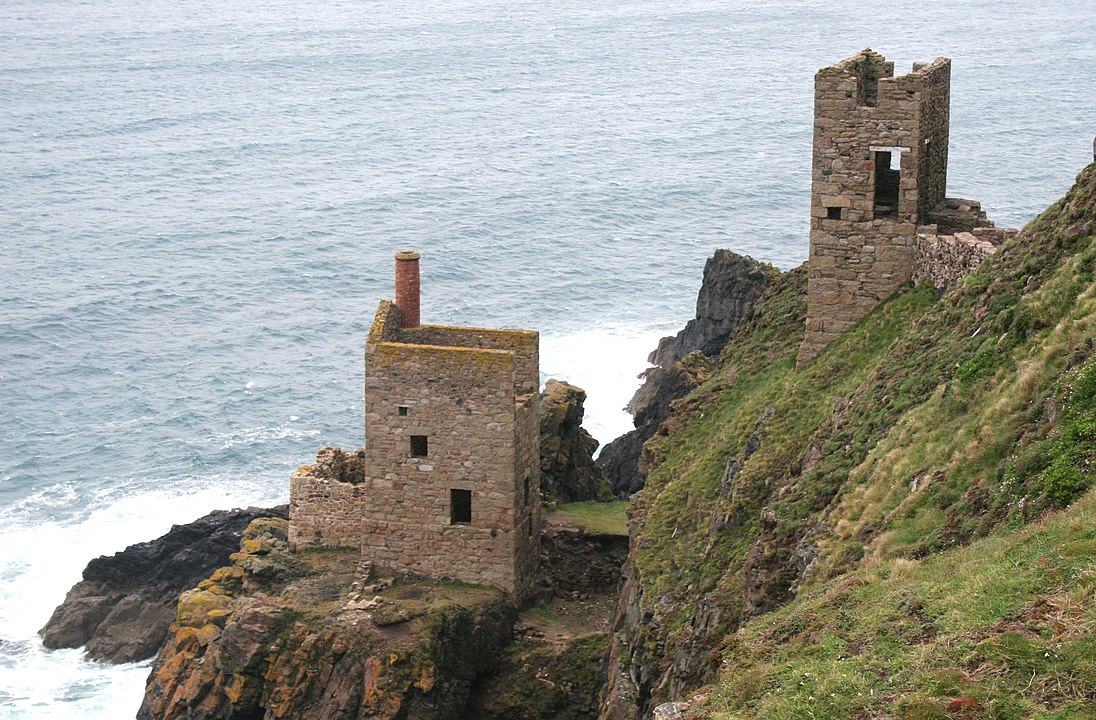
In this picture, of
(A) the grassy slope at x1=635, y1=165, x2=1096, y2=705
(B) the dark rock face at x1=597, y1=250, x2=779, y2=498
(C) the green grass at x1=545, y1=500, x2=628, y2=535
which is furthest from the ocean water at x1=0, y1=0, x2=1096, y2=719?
(A) the grassy slope at x1=635, y1=165, x2=1096, y2=705

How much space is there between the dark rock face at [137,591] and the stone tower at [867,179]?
2668cm

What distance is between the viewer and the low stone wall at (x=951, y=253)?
1259 inches

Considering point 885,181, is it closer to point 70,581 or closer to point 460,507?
point 460,507

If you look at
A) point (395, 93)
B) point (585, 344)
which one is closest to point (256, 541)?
point (585, 344)

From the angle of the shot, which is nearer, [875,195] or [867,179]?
[867,179]

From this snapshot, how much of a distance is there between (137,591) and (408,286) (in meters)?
19.2

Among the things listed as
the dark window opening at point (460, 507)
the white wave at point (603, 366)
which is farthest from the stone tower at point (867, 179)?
the white wave at point (603, 366)

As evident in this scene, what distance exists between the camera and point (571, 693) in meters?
38.7

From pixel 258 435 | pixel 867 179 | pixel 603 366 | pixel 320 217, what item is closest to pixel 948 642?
pixel 867 179

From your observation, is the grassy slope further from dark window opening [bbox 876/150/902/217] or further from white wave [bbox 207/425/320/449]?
white wave [bbox 207/425/320/449]

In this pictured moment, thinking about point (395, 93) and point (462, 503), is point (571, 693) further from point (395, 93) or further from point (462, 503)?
point (395, 93)

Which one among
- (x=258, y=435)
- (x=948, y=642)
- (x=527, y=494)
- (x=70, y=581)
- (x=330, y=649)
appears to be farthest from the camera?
Result: (x=258, y=435)

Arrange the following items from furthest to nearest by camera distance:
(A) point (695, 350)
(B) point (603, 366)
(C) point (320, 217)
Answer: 1. (C) point (320, 217)
2. (B) point (603, 366)
3. (A) point (695, 350)

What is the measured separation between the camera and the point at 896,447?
25.5 metres
